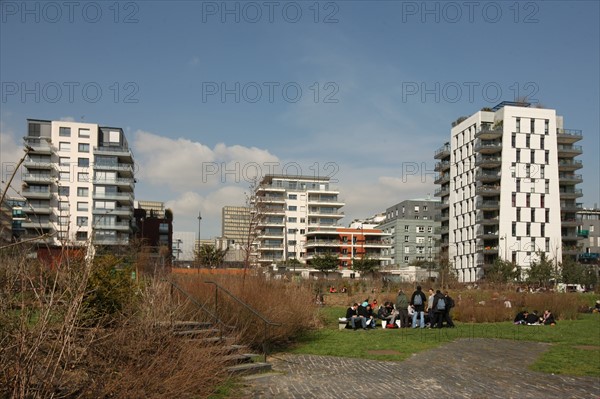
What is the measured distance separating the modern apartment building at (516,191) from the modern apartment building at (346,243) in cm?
2115

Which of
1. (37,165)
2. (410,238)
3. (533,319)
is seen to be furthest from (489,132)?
(533,319)

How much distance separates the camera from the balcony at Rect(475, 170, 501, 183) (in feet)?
274

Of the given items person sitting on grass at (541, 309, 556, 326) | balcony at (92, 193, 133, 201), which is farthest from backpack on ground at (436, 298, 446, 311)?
balcony at (92, 193, 133, 201)

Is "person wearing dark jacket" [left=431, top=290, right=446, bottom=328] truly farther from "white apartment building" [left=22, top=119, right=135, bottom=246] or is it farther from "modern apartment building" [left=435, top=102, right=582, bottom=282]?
"white apartment building" [left=22, top=119, right=135, bottom=246]

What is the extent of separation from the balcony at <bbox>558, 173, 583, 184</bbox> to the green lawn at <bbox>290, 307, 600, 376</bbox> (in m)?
66.3

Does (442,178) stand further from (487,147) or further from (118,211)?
(118,211)

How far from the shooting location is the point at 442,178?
318 ft

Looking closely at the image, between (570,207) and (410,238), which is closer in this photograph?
(570,207)

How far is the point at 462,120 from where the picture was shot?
93.4 m

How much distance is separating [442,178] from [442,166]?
193 centimetres

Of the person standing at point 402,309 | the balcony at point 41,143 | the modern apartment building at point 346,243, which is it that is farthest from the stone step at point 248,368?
the modern apartment building at point 346,243

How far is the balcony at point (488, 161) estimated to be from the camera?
8319 centimetres

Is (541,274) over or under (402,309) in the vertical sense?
under

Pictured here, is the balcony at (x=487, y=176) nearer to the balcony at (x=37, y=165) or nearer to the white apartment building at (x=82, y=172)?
the white apartment building at (x=82, y=172)
